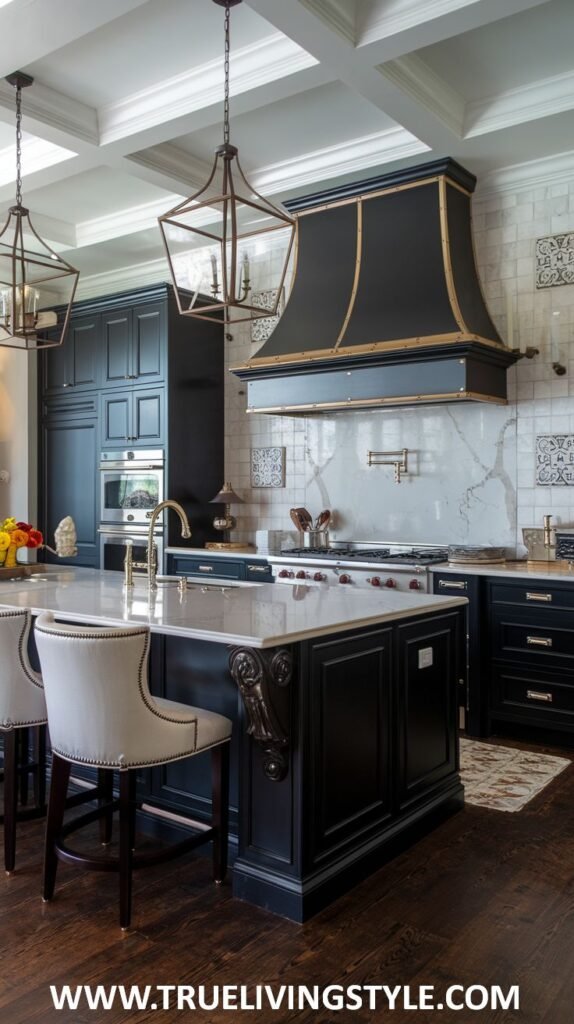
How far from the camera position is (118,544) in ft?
21.2

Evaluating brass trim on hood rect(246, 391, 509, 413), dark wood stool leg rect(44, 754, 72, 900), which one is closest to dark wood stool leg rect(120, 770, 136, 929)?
dark wood stool leg rect(44, 754, 72, 900)

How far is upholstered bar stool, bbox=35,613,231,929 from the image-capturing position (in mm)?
2410

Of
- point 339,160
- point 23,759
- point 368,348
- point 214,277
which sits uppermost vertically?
point 339,160

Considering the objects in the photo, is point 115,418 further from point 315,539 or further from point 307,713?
point 307,713

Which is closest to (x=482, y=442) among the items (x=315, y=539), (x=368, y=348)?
(x=368, y=348)

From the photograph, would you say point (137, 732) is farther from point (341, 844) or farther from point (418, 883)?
point (418, 883)

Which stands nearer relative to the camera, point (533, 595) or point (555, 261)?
point (533, 595)

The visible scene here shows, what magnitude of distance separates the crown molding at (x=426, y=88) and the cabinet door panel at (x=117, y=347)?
292 centimetres

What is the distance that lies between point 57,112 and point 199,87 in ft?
2.73

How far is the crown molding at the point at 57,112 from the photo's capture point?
14.0 feet

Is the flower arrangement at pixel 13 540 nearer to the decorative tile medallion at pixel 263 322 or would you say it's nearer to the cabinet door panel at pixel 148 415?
the cabinet door panel at pixel 148 415

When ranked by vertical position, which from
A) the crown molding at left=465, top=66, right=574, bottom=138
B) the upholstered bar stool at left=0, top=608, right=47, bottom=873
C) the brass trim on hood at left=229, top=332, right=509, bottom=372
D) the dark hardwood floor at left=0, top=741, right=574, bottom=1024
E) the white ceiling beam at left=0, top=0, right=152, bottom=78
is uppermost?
the crown molding at left=465, top=66, right=574, bottom=138

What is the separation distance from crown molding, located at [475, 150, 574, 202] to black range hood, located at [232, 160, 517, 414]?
113mm

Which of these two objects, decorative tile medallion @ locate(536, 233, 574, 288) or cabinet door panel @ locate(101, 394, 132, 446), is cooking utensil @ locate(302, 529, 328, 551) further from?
decorative tile medallion @ locate(536, 233, 574, 288)
